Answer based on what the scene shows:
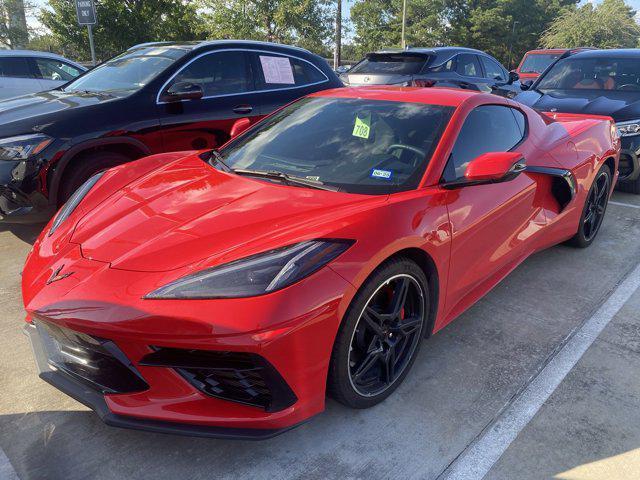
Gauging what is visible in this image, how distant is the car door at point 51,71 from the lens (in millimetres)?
8781

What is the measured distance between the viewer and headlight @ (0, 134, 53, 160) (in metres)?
3.70

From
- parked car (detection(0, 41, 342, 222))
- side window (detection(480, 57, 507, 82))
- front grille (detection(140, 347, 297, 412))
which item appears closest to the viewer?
front grille (detection(140, 347, 297, 412))

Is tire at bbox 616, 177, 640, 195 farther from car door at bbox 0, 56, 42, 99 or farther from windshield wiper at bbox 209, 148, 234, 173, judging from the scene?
car door at bbox 0, 56, 42, 99

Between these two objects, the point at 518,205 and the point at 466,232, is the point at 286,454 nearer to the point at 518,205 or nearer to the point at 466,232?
the point at 466,232

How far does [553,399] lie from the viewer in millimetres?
2406

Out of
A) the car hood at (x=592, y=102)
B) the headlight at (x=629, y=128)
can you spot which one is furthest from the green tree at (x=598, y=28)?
the headlight at (x=629, y=128)

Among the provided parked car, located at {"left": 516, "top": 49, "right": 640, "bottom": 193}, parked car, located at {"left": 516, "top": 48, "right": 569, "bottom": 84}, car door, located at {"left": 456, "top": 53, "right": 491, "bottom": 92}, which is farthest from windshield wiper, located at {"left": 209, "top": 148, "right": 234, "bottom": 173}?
parked car, located at {"left": 516, "top": 48, "right": 569, "bottom": 84}

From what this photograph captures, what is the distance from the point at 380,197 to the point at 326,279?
613 millimetres

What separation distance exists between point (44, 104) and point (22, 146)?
0.76m

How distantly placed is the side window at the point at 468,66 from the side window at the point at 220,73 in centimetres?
487

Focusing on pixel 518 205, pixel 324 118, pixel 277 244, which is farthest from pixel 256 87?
pixel 277 244

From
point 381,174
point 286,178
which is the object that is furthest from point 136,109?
point 381,174

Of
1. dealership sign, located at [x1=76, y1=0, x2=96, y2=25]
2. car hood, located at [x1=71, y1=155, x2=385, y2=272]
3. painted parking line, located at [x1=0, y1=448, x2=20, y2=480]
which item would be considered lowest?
painted parking line, located at [x1=0, y1=448, x2=20, y2=480]

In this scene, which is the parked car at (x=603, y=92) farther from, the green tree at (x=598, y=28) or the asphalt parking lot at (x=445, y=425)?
the green tree at (x=598, y=28)
